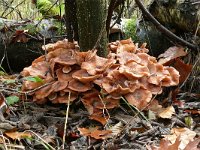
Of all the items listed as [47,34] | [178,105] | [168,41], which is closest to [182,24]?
[168,41]

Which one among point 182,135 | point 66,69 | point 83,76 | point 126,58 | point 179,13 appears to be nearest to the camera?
point 182,135

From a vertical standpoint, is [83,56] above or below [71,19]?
below

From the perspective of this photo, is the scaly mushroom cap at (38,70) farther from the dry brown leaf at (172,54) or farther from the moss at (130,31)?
the moss at (130,31)

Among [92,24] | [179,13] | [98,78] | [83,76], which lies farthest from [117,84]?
[179,13]

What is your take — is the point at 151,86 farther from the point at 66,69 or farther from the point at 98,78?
the point at 66,69

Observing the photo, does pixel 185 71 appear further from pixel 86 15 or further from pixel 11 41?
pixel 11 41

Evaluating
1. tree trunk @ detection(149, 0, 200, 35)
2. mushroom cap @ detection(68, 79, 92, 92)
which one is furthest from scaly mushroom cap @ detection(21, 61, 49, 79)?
tree trunk @ detection(149, 0, 200, 35)
